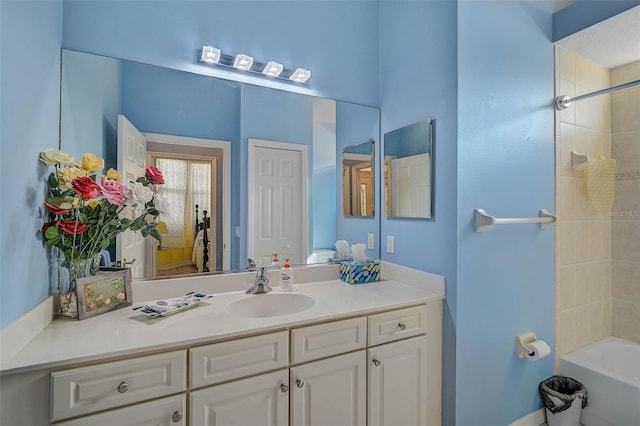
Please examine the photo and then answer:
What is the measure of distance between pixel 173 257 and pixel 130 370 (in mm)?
639

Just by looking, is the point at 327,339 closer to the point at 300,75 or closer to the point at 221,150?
the point at 221,150

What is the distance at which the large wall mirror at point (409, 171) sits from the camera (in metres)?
1.67

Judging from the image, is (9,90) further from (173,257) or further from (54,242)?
(173,257)

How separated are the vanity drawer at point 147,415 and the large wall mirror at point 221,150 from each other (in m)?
0.64

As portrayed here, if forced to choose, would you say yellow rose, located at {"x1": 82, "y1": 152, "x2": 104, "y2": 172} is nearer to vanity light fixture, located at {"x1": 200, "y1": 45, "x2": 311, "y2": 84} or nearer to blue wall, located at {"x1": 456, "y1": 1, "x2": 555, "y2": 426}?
vanity light fixture, located at {"x1": 200, "y1": 45, "x2": 311, "y2": 84}

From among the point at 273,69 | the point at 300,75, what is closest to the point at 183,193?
the point at 273,69

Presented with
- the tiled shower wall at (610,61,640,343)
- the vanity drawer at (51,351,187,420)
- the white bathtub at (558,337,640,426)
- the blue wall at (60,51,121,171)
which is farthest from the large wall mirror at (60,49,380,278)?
the tiled shower wall at (610,61,640,343)

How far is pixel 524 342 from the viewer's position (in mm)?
1759

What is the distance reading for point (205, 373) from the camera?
3.45 ft

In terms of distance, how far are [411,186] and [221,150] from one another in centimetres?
109

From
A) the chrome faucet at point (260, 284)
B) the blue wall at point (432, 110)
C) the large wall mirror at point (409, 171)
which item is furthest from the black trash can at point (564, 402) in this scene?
the chrome faucet at point (260, 284)

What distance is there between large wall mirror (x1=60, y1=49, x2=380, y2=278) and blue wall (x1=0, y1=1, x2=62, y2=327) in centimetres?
15

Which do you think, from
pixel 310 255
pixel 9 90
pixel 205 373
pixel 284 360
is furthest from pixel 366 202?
pixel 9 90

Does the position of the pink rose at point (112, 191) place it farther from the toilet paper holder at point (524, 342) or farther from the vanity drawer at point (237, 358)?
the toilet paper holder at point (524, 342)
